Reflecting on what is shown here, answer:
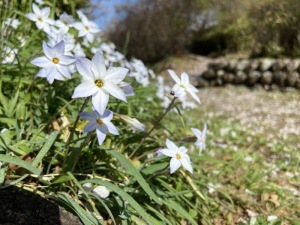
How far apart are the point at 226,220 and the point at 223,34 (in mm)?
12247

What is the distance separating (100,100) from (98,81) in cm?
8

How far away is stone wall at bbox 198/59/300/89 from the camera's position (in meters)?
7.97

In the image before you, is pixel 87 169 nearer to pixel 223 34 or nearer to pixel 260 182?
pixel 260 182

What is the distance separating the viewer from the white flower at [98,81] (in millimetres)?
1237

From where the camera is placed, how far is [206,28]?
50.1 ft

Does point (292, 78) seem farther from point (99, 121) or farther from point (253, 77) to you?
point (99, 121)

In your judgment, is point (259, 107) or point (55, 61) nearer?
point (55, 61)

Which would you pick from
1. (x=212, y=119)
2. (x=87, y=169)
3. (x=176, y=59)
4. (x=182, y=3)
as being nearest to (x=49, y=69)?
(x=87, y=169)

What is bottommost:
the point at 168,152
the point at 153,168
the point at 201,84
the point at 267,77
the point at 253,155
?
the point at 201,84

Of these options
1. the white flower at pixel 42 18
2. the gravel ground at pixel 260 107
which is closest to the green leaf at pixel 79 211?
the white flower at pixel 42 18

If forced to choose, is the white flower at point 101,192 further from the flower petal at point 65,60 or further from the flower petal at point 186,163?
the flower petal at point 65,60

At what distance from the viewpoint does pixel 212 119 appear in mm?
5340

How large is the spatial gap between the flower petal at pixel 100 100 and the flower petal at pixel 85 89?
0.05 feet

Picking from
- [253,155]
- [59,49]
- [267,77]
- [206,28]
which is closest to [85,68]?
[59,49]
